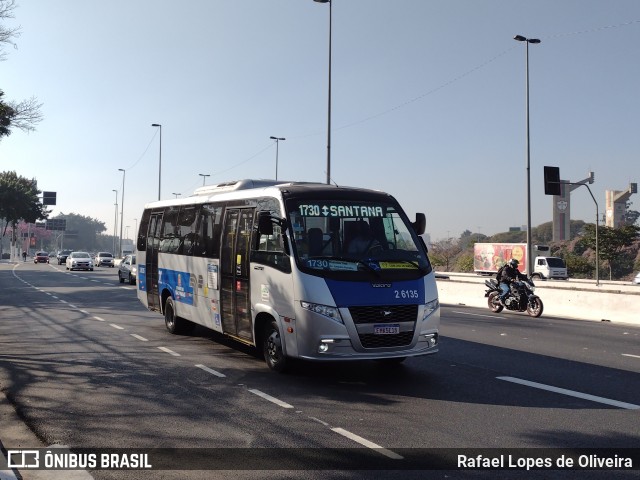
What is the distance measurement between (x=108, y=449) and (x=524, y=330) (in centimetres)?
1243

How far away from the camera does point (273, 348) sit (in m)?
9.41

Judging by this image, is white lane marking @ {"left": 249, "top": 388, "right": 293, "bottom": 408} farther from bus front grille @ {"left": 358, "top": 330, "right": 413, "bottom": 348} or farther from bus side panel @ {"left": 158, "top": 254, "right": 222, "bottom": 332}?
bus side panel @ {"left": 158, "top": 254, "right": 222, "bottom": 332}

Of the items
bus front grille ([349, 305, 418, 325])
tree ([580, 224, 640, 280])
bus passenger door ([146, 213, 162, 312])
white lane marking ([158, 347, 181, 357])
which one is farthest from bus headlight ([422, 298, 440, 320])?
tree ([580, 224, 640, 280])

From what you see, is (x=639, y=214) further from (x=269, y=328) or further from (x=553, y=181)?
(x=269, y=328)

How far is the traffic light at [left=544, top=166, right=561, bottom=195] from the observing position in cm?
2625

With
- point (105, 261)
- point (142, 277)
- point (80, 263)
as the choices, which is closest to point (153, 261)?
point (142, 277)

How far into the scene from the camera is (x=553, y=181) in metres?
26.3

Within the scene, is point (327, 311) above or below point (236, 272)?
below

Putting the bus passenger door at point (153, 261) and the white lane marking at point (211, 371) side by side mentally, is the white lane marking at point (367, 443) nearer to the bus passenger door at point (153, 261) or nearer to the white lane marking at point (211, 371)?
the white lane marking at point (211, 371)

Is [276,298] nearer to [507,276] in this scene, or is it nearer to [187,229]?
[187,229]

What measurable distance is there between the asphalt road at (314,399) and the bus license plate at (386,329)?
A: 726 millimetres

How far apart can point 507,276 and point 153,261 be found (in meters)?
11.5

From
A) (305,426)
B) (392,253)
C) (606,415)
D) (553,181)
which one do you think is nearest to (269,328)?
(392,253)

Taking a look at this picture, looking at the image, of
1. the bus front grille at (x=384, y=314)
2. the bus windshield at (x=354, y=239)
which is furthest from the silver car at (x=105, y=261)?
the bus front grille at (x=384, y=314)
